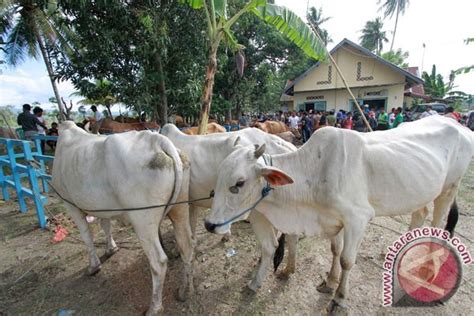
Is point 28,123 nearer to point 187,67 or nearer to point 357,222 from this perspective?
point 187,67

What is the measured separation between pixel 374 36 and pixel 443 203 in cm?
3788

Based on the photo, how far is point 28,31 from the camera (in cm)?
1262

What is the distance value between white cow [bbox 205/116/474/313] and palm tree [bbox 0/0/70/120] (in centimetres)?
1127

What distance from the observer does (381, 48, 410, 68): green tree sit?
85.8ft

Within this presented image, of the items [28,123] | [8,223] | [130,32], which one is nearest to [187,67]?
[130,32]

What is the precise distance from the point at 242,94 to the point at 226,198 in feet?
42.6

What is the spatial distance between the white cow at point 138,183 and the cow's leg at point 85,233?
0.90 feet

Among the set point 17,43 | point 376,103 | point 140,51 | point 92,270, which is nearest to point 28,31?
point 17,43

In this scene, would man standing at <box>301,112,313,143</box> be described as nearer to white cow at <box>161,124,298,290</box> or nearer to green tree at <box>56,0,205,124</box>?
green tree at <box>56,0,205,124</box>

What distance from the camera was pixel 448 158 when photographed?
2641mm

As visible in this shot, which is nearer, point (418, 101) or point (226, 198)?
point (226, 198)

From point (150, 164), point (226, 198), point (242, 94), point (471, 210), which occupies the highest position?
point (242, 94)

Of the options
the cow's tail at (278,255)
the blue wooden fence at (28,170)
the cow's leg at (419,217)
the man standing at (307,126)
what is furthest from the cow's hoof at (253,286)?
the man standing at (307,126)

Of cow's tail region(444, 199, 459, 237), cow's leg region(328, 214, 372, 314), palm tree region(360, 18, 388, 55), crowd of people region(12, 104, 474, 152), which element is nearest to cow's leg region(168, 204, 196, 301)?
cow's leg region(328, 214, 372, 314)
